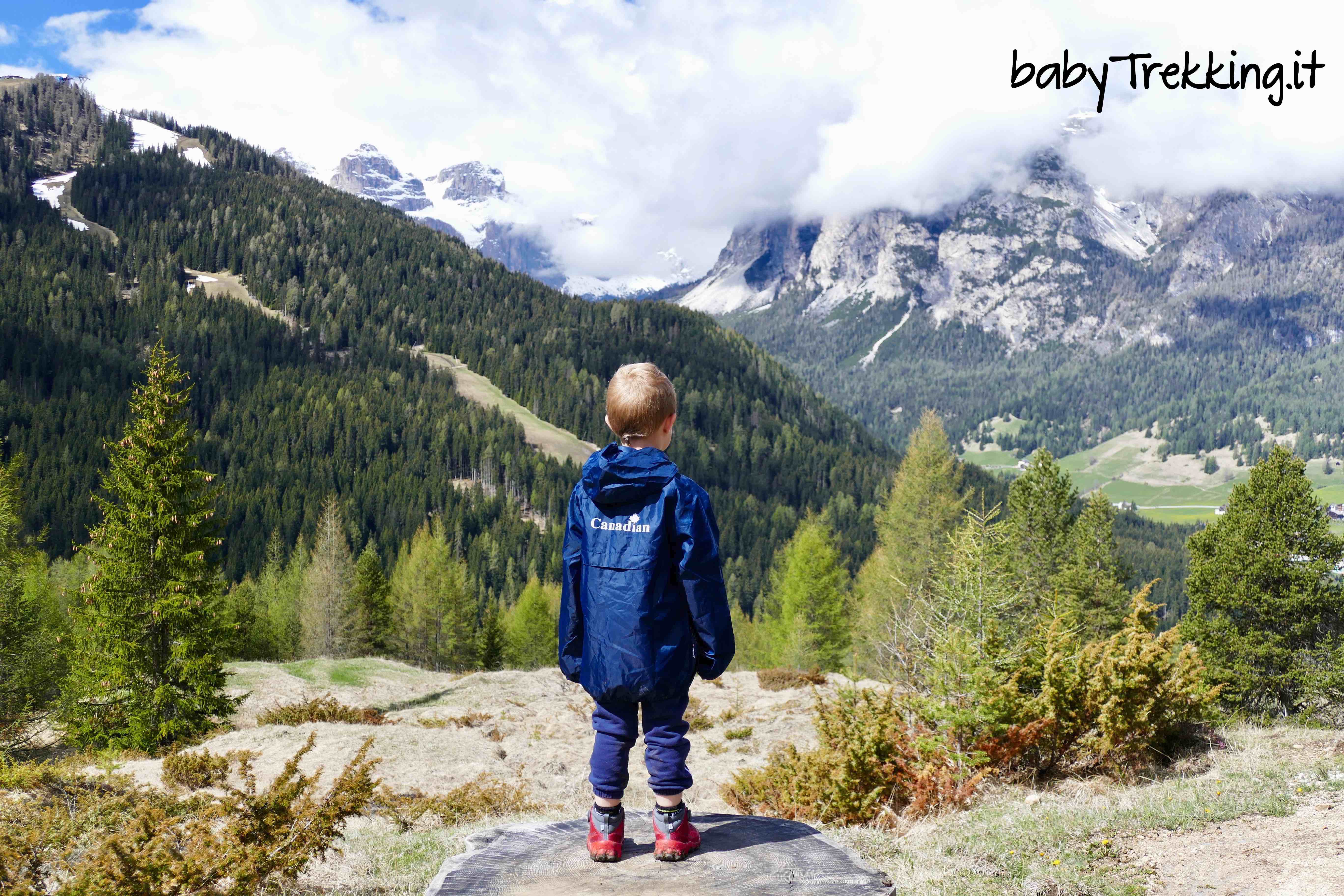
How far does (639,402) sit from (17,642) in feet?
95.0

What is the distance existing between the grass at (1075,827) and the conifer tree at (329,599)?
5464 centimetres

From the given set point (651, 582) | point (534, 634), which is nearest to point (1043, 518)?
point (651, 582)

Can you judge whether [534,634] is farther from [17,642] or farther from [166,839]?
[166,839]

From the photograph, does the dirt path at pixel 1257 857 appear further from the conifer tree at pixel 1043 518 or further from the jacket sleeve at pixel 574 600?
the conifer tree at pixel 1043 518

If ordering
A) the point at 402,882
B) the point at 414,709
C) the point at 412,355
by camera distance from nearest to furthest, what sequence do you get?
the point at 402,882, the point at 414,709, the point at 412,355

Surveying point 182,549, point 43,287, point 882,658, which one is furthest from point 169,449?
point 43,287

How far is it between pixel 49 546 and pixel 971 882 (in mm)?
139938

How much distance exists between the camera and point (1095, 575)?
31.3m

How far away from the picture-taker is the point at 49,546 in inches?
4454

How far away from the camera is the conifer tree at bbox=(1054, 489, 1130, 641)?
30172mm

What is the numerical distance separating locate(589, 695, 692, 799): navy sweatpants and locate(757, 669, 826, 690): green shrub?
99.7 feet

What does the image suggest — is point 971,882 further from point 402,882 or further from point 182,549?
point 182,549

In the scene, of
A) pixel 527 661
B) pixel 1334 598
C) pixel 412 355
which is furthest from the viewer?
pixel 412 355

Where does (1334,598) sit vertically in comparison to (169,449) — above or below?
below
